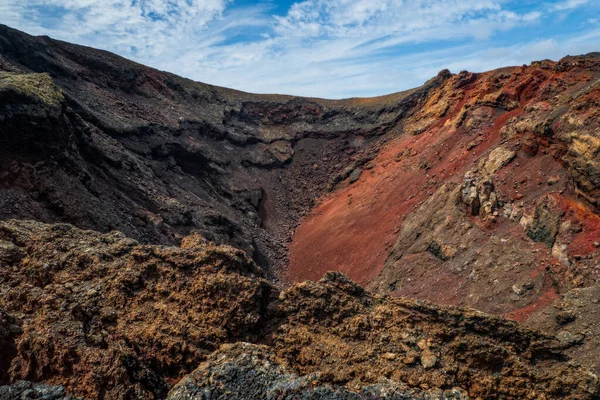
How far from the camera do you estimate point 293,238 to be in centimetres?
2948

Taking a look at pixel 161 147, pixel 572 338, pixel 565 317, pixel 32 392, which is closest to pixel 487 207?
pixel 565 317

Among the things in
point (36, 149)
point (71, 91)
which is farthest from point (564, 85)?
point (71, 91)

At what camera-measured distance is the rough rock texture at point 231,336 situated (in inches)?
162

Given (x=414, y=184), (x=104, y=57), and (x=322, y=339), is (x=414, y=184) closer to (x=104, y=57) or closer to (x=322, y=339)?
(x=322, y=339)

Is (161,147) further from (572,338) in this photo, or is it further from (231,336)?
(572,338)

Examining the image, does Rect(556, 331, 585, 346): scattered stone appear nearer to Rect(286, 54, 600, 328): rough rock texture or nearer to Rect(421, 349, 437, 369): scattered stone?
Rect(286, 54, 600, 328): rough rock texture

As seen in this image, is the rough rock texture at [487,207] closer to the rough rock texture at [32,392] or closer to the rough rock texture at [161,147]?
the rough rock texture at [161,147]

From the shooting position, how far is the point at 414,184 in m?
25.9

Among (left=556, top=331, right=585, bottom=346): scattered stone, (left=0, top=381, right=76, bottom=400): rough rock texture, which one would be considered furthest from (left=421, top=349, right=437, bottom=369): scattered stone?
(left=556, top=331, right=585, bottom=346): scattered stone

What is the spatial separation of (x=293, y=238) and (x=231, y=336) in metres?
24.5

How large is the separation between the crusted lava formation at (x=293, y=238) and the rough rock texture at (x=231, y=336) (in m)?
0.02

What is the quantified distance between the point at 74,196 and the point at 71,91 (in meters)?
14.8

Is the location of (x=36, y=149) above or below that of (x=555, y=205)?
above

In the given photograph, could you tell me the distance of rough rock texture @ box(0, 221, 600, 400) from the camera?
412cm
